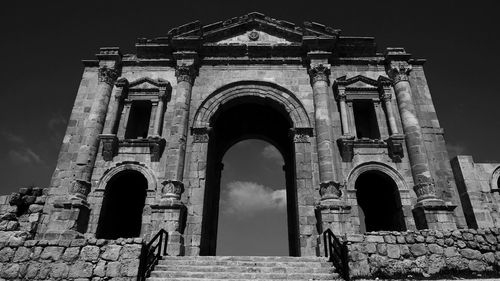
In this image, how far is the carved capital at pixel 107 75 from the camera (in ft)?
49.7

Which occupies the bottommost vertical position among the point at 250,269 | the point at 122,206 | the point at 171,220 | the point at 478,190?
the point at 250,269

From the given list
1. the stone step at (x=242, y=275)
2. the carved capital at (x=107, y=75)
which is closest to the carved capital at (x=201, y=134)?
the carved capital at (x=107, y=75)

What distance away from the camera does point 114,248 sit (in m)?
7.80

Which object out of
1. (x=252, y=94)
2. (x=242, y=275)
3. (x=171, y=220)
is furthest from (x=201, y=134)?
(x=242, y=275)

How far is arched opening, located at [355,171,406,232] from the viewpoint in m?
13.1

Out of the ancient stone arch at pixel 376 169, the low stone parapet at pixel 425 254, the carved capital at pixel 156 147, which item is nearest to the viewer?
the low stone parapet at pixel 425 254

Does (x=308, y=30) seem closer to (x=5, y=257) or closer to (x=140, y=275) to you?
(x=140, y=275)

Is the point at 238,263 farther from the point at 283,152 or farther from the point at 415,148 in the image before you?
the point at 283,152

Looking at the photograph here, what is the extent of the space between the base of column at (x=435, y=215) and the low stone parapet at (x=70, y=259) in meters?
9.77

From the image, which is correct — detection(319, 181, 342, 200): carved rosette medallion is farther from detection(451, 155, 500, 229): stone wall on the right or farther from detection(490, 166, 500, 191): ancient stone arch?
detection(490, 166, 500, 191): ancient stone arch

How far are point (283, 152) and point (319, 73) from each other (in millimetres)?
5086

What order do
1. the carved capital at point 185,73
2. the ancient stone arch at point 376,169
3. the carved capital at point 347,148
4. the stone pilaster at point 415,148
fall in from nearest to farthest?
the stone pilaster at point 415,148, the ancient stone arch at point 376,169, the carved capital at point 347,148, the carved capital at point 185,73

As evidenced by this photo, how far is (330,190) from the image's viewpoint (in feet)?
40.1

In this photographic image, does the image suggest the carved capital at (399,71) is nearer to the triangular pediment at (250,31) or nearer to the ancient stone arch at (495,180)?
the triangular pediment at (250,31)
